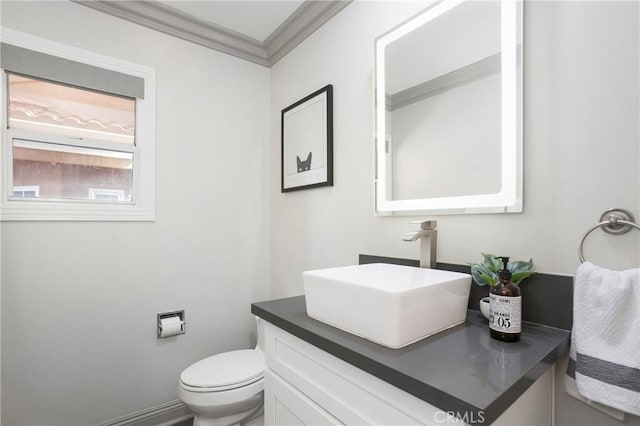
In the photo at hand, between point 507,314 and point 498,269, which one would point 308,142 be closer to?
point 498,269

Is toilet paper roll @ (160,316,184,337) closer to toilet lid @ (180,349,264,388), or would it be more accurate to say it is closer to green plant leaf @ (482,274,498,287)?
toilet lid @ (180,349,264,388)

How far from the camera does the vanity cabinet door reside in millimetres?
860

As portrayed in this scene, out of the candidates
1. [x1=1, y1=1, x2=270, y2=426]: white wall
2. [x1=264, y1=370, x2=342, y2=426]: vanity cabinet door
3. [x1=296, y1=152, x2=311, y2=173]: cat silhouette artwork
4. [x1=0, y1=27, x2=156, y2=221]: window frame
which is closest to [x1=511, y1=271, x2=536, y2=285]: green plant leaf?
[x1=264, y1=370, x2=342, y2=426]: vanity cabinet door

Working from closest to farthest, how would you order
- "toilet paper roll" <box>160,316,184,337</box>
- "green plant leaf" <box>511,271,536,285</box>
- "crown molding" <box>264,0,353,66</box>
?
"green plant leaf" <box>511,271,536,285</box>, "crown molding" <box>264,0,353,66</box>, "toilet paper roll" <box>160,316,184,337</box>

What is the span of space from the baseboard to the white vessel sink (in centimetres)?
142

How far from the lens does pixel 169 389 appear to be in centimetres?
181

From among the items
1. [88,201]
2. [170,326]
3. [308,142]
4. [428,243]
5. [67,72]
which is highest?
[67,72]


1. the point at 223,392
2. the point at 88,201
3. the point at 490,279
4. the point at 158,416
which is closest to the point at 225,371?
the point at 223,392

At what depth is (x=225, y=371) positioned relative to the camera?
1.52m

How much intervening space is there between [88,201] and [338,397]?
5.28 feet

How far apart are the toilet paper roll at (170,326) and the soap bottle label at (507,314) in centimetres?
167

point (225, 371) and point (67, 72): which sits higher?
point (67, 72)

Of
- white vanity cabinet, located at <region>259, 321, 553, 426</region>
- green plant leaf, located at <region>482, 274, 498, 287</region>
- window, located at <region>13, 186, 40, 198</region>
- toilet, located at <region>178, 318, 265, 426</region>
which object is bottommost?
toilet, located at <region>178, 318, 265, 426</region>

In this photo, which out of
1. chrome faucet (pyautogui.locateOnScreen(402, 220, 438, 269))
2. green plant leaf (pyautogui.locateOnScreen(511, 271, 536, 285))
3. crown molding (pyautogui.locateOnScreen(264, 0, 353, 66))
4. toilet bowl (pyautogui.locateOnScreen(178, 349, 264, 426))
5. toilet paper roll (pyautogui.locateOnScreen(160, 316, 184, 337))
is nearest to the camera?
green plant leaf (pyautogui.locateOnScreen(511, 271, 536, 285))
